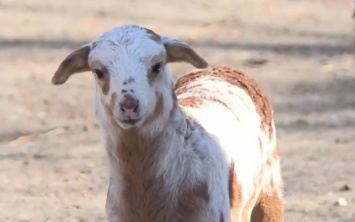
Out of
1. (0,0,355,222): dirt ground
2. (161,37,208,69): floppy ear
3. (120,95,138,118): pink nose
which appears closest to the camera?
(120,95,138,118): pink nose

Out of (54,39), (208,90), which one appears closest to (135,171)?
(208,90)

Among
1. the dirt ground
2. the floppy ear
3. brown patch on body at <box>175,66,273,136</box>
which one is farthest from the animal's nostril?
the dirt ground

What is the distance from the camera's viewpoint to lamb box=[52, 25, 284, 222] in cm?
503

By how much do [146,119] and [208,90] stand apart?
1.02 meters

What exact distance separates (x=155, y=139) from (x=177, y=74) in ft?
16.5

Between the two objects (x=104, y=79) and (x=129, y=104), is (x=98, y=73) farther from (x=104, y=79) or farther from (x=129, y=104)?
(x=129, y=104)

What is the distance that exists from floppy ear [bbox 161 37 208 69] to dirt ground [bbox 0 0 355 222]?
84.7 inches

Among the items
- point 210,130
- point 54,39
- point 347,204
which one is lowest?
point 347,204

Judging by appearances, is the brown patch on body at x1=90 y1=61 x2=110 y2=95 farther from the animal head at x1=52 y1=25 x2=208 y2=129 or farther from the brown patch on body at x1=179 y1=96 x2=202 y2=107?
the brown patch on body at x1=179 y1=96 x2=202 y2=107

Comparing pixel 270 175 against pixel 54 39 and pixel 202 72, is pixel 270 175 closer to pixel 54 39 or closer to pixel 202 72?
pixel 202 72

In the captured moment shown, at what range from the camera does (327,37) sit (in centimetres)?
1180

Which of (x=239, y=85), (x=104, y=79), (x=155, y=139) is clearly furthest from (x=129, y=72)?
(x=239, y=85)

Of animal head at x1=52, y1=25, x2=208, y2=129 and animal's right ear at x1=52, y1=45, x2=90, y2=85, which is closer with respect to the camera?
animal head at x1=52, y1=25, x2=208, y2=129

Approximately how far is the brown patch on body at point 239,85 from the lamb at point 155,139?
19.0 inches
